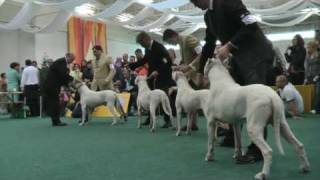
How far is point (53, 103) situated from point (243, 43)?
570 centimetres

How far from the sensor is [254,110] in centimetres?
286

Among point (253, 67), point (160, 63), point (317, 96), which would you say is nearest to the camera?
point (253, 67)

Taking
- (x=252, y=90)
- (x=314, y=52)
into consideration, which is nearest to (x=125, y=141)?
(x=252, y=90)

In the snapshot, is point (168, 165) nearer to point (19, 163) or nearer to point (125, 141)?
point (19, 163)

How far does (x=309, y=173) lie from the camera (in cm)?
298

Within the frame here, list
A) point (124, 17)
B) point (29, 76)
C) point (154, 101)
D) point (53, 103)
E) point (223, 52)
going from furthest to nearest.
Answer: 1. point (124, 17)
2. point (29, 76)
3. point (53, 103)
4. point (154, 101)
5. point (223, 52)

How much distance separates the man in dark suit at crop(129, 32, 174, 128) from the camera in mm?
6918

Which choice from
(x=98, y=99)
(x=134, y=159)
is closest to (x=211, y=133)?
(x=134, y=159)

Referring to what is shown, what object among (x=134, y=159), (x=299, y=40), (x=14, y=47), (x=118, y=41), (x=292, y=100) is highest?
(x=118, y=41)

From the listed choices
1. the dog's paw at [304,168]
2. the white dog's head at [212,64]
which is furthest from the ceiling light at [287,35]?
the dog's paw at [304,168]

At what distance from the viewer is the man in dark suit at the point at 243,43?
3455 millimetres

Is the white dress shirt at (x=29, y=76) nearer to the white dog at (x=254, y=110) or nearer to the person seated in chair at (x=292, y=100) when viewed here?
the person seated in chair at (x=292, y=100)

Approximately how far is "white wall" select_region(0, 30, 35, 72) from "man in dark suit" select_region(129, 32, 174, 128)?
39.4ft

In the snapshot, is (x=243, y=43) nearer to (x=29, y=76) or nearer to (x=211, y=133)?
(x=211, y=133)
